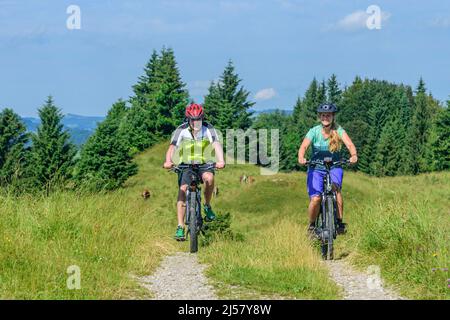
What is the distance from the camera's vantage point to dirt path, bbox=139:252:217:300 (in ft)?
19.3

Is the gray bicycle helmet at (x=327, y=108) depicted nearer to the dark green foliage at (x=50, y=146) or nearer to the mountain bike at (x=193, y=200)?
the mountain bike at (x=193, y=200)

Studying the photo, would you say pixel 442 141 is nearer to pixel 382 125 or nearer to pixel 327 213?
pixel 382 125

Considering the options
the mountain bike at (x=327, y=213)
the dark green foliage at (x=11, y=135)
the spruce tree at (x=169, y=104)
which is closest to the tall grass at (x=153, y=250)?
the mountain bike at (x=327, y=213)

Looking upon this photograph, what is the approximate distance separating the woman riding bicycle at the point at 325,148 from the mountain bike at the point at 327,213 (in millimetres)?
74

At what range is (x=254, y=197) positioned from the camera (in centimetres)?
4350

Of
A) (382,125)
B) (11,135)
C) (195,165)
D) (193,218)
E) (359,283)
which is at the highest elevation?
(382,125)

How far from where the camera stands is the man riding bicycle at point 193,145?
347 inches

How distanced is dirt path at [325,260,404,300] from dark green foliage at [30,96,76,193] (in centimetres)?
5065

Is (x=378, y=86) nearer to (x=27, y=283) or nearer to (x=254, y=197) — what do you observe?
(x=254, y=197)

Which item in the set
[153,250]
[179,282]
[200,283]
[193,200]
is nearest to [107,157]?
[193,200]

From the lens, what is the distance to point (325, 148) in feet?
28.2

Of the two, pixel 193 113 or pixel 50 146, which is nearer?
pixel 193 113

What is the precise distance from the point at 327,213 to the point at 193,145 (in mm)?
2245

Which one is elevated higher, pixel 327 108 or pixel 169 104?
pixel 169 104
